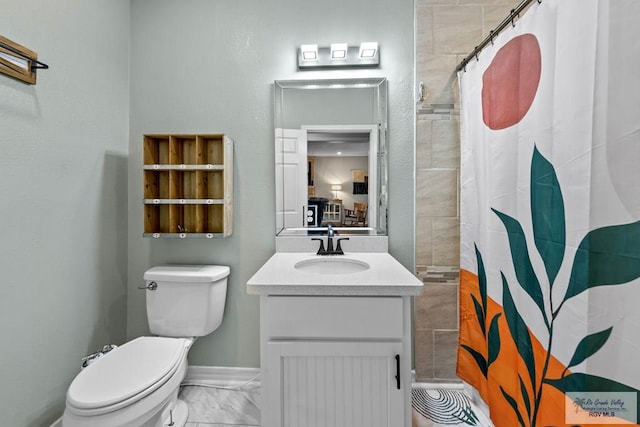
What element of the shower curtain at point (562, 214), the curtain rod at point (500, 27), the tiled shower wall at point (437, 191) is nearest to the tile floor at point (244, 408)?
the tiled shower wall at point (437, 191)

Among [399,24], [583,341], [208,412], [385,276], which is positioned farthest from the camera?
[399,24]

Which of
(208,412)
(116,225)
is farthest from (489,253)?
(116,225)

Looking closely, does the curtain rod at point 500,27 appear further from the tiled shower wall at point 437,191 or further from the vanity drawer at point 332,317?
the vanity drawer at point 332,317

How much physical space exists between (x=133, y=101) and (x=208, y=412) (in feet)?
6.14

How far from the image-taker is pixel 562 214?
89 cm

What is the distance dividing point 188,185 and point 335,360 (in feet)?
Result: 4.29

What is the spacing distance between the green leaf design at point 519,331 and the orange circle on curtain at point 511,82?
658 mm

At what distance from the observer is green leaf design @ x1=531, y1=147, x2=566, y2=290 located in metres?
0.90

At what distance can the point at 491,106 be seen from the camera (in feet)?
4.18

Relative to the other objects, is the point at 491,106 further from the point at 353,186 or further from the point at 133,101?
the point at 133,101

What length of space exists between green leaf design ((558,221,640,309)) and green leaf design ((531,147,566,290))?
0.22ft

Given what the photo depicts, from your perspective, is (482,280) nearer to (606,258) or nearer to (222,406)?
(606,258)

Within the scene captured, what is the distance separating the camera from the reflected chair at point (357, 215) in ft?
5.77

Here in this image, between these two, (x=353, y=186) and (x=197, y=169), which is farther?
(x=353, y=186)
